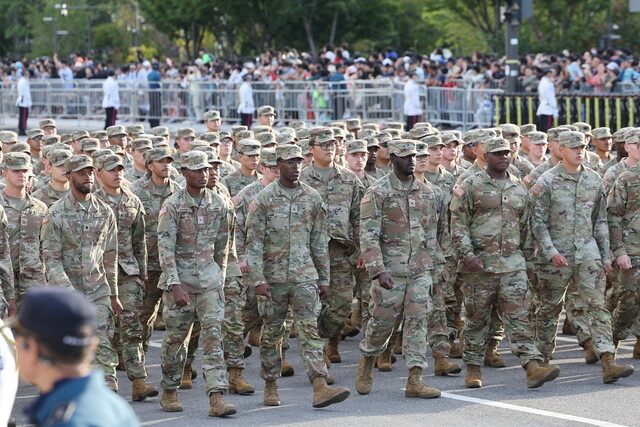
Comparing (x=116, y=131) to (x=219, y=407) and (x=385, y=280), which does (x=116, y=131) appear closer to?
(x=385, y=280)

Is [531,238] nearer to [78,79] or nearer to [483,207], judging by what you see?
[483,207]

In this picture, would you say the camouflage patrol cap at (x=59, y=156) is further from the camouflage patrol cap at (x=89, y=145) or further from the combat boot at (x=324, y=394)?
the combat boot at (x=324, y=394)

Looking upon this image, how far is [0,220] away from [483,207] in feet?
13.9

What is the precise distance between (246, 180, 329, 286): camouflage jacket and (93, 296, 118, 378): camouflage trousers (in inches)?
49.3

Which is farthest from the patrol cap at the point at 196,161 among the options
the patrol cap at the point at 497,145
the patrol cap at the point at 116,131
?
the patrol cap at the point at 116,131

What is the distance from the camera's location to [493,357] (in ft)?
41.3

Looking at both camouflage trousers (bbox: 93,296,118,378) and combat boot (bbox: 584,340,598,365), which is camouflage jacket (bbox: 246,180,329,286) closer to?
camouflage trousers (bbox: 93,296,118,378)

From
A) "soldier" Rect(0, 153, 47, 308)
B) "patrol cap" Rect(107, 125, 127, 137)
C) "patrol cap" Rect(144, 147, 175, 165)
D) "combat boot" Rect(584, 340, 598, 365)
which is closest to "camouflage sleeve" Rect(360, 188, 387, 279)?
"patrol cap" Rect(144, 147, 175, 165)

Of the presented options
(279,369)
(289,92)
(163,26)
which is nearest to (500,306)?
(279,369)

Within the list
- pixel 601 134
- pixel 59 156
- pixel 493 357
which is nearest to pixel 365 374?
pixel 493 357

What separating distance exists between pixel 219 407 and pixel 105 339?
43.8 inches

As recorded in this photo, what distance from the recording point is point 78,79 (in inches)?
1437

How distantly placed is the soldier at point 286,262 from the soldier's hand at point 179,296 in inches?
26.4

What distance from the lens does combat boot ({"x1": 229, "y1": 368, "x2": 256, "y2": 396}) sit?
11.5 meters
